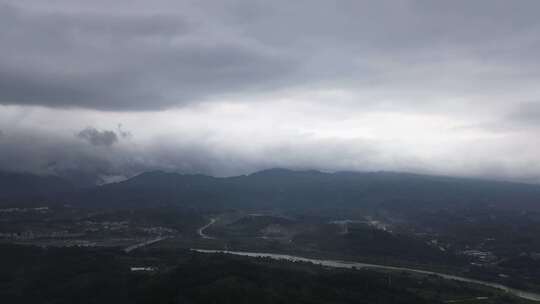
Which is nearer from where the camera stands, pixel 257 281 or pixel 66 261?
pixel 257 281

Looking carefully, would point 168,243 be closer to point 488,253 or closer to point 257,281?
point 257,281

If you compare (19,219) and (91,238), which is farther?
(19,219)

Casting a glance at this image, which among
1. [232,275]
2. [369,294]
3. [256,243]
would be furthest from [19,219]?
[369,294]

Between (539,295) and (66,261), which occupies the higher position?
(66,261)

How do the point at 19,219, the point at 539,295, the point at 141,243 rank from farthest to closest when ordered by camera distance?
the point at 19,219, the point at 141,243, the point at 539,295

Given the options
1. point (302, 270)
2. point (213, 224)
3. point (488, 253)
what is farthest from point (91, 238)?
point (488, 253)

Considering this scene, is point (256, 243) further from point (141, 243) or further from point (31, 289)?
point (31, 289)

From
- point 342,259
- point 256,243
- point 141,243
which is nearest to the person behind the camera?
point 342,259

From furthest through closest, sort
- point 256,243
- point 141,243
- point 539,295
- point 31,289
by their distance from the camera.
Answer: point 256,243 → point 141,243 → point 539,295 → point 31,289

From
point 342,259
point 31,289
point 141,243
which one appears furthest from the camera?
point 141,243
